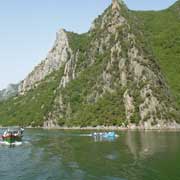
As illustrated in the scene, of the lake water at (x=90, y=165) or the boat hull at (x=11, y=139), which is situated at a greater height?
the boat hull at (x=11, y=139)

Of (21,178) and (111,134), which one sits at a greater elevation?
(111,134)

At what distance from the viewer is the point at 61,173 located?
62531 millimetres

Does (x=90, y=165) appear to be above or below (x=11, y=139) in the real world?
below

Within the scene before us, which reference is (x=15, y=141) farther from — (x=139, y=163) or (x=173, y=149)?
(x=139, y=163)

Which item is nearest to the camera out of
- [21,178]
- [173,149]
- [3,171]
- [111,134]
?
[21,178]

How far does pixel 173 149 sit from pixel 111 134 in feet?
172

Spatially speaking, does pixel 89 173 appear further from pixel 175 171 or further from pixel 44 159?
pixel 44 159

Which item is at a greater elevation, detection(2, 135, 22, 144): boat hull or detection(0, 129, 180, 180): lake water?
detection(2, 135, 22, 144): boat hull

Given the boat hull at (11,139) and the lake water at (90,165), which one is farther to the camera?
the boat hull at (11,139)

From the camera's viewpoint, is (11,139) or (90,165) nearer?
(90,165)

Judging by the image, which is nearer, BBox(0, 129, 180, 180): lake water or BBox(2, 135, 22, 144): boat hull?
BBox(0, 129, 180, 180): lake water

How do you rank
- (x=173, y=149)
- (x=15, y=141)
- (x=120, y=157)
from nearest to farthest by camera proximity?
(x=120, y=157) < (x=173, y=149) < (x=15, y=141)

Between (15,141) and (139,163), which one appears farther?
(15,141)

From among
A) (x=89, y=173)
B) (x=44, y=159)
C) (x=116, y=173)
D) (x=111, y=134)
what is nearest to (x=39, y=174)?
(x=89, y=173)
